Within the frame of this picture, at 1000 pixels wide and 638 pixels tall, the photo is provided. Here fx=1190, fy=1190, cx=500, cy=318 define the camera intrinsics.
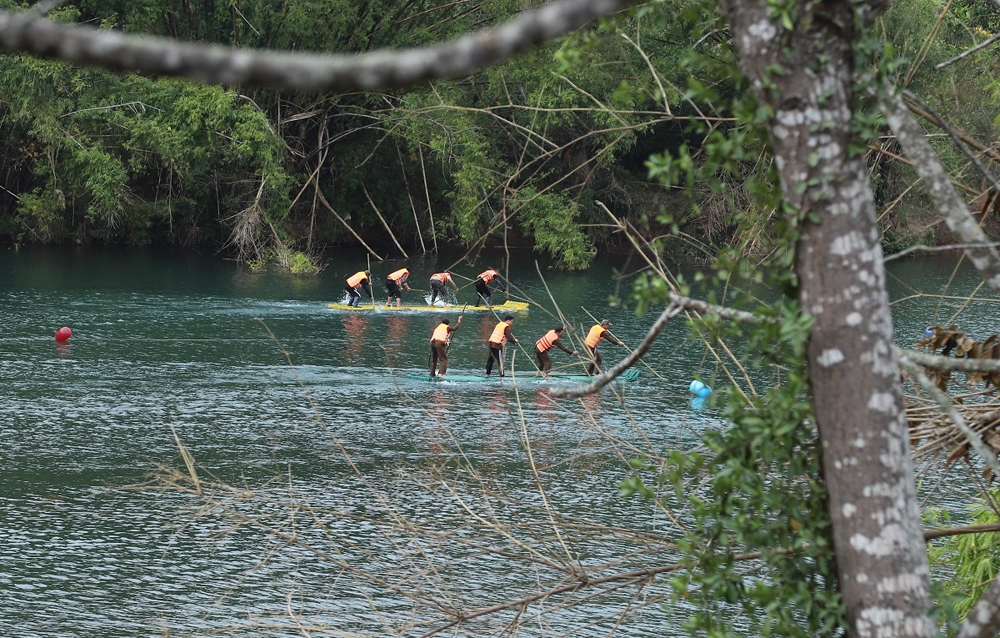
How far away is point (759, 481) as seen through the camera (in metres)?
4.21

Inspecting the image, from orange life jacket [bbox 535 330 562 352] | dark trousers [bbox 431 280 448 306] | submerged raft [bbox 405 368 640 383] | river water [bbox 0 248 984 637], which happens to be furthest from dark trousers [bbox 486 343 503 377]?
dark trousers [bbox 431 280 448 306]

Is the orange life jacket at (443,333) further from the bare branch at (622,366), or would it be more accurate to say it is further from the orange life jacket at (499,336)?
the bare branch at (622,366)

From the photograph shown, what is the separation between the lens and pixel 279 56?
1.91m

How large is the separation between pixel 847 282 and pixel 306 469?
12959 mm

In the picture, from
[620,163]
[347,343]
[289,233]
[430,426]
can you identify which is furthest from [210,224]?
[430,426]

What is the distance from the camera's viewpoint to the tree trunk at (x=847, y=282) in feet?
10.9

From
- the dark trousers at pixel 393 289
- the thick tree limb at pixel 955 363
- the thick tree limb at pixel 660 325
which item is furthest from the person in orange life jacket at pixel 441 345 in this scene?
the thick tree limb at pixel 955 363

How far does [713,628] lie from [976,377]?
6.50 feet

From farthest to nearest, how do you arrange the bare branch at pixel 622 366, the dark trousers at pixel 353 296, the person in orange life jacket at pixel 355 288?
the dark trousers at pixel 353 296 < the person in orange life jacket at pixel 355 288 < the bare branch at pixel 622 366

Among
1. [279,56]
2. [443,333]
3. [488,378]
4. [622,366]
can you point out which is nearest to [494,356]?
[488,378]

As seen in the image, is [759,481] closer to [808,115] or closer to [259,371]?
[808,115]

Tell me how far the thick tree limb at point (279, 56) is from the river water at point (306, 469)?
138 inches

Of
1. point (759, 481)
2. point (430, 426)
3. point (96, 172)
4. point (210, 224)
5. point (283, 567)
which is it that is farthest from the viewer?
point (210, 224)

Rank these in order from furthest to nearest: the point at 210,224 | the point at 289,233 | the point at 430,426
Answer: the point at 210,224, the point at 289,233, the point at 430,426
